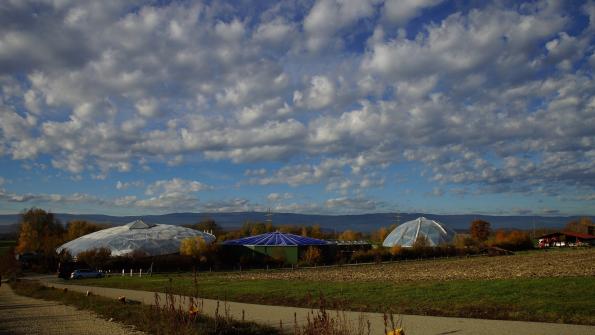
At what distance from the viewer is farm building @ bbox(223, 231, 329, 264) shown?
64125mm

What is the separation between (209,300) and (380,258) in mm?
48124

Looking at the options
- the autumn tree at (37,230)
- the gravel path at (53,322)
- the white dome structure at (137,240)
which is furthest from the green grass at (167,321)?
the autumn tree at (37,230)

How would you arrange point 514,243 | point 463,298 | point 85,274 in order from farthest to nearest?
point 514,243
point 85,274
point 463,298

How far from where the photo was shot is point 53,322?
1614 centimetres

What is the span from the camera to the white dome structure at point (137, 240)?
63812mm

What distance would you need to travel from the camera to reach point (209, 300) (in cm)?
2211

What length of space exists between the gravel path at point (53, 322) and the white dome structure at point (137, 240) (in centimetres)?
4288

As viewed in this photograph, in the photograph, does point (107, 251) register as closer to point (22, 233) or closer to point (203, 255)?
point (203, 255)

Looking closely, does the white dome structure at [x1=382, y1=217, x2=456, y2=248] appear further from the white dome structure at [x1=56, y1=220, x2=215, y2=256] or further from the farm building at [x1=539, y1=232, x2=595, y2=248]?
the white dome structure at [x1=56, y1=220, x2=215, y2=256]

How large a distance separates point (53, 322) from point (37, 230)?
9440 centimetres

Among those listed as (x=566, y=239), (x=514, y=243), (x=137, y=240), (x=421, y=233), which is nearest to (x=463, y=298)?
(x=137, y=240)

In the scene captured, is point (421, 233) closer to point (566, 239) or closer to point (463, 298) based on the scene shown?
point (566, 239)

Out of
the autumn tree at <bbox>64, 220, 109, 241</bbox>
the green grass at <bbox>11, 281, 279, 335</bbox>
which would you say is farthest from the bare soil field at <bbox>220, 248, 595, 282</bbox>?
the autumn tree at <bbox>64, 220, 109, 241</bbox>

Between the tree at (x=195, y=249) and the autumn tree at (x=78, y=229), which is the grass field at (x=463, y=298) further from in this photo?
the autumn tree at (x=78, y=229)
